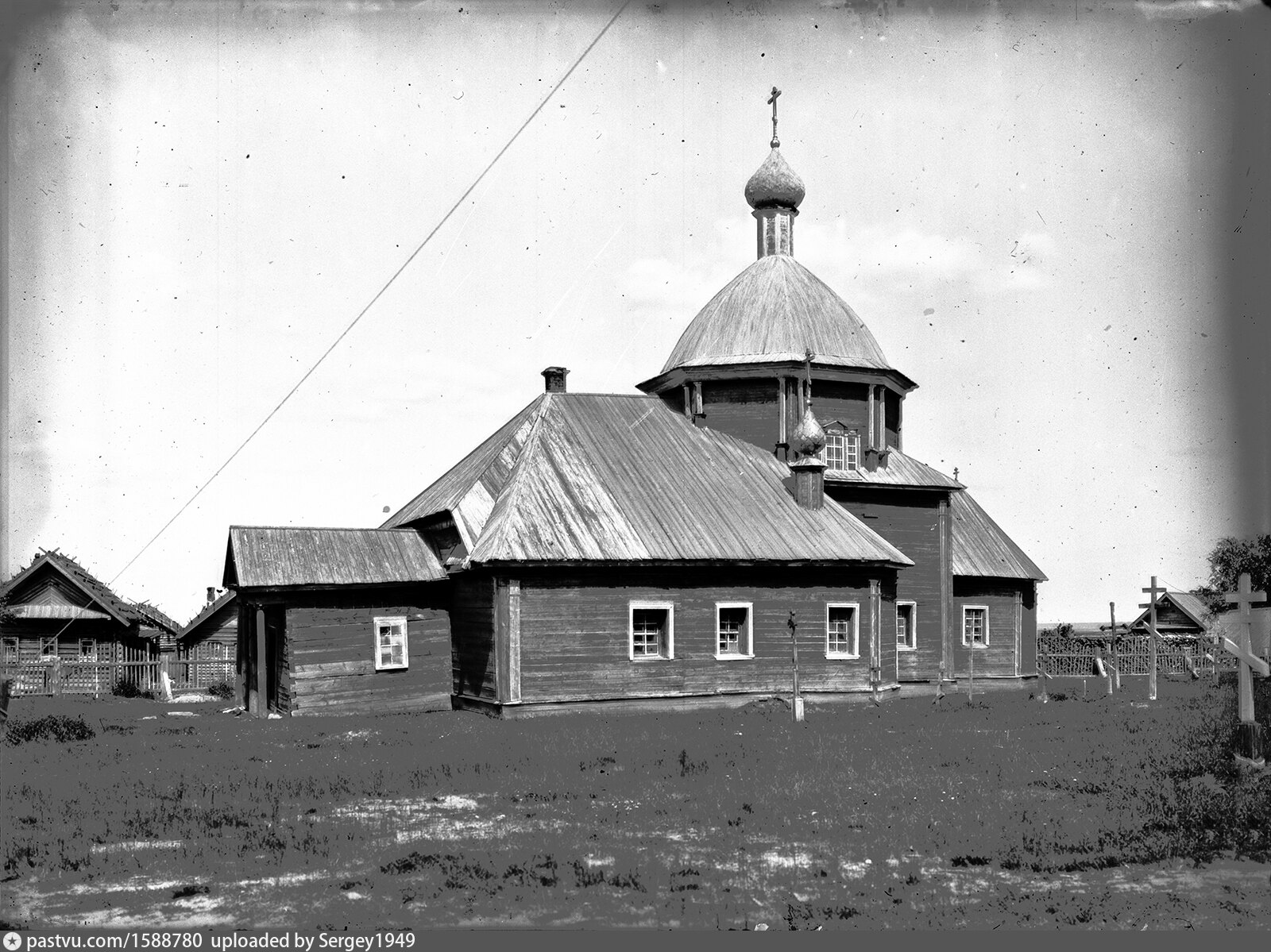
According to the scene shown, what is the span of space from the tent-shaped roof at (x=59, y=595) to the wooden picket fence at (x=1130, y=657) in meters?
31.7

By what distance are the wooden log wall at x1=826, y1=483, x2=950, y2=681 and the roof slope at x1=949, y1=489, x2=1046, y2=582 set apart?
228 centimetres

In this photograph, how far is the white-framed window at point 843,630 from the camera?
27016 mm

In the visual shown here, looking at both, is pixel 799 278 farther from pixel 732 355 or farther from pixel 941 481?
pixel 941 481

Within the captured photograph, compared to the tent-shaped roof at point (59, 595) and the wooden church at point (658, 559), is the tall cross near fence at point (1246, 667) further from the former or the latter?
the tent-shaped roof at point (59, 595)

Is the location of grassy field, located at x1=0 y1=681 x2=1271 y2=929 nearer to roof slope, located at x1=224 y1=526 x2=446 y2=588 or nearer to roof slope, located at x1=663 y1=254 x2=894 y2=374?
roof slope, located at x1=224 y1=526 x2=446 y2=588

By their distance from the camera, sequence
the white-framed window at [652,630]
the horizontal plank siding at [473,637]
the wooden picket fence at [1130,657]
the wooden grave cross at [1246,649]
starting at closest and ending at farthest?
the wooden grave cross at [1246,649] → the horizontal plank siding at [473,637] → the white-framed window at [652,630] → the wooden picket fence at [1130,657]

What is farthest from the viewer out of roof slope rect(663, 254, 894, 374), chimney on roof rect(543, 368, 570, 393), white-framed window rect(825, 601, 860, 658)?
roof slope rect(663, 254, 894, 374)

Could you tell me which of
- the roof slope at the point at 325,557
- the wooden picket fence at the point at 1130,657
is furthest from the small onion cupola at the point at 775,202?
the wooden picket fence at the point at 1130,657

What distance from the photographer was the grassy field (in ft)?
29.2

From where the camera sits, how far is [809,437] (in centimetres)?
2877

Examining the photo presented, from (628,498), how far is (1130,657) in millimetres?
28946

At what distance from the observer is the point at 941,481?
104ft

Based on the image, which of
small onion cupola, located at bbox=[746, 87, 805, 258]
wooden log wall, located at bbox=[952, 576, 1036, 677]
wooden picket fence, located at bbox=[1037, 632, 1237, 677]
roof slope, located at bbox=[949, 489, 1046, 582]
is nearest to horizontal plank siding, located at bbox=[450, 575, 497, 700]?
roof slope, located at bbox=[949, 489, 1046, 582]

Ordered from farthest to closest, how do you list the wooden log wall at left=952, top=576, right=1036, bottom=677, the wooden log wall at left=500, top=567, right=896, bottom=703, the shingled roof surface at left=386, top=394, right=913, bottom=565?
1. the wooden log wall at left=952, top=576, right=1036, bottom=677
2. the shingled roof surface at left=386, top=394, right=913, bottom=565
3. the wooden log wall at left=500, top=567, right=896, bottom=703
